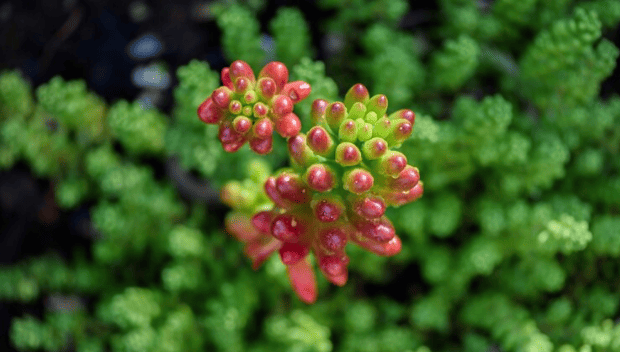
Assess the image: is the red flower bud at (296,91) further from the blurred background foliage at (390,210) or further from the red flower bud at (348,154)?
the blurred background foliage at (390,210)

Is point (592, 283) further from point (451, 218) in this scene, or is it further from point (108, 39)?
point (108, 39)

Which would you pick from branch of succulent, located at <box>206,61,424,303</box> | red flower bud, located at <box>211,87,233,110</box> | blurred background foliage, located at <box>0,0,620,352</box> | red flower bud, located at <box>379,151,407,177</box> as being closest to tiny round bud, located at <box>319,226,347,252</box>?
branch of succulent, located at <box>206,61,424,303</box>

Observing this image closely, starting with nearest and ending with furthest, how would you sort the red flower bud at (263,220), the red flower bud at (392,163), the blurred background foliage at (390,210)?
the red flower bud at (392,163) → the red flower bud at (263,220) → the blurred background foliage at (390,210)

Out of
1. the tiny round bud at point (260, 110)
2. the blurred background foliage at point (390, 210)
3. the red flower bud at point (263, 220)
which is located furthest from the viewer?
the blurred background foliage at point (390, 210)

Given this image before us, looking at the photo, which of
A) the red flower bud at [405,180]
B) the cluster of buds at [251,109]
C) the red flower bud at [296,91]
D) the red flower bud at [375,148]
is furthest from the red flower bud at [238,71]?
the red flower bud at [405,180]

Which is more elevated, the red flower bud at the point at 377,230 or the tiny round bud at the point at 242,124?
the tiny round bud at the point at 242,124

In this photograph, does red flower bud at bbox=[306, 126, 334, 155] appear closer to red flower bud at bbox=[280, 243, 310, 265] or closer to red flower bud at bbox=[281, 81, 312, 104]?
red flower bud at bbox=[281, 81, 312, 104]

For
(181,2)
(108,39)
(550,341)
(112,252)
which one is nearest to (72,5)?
(108,39)
